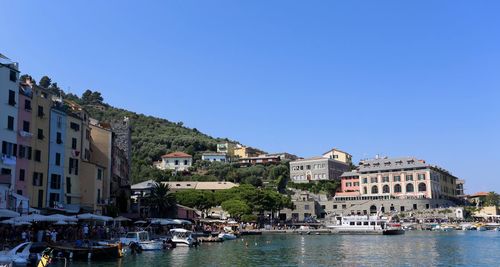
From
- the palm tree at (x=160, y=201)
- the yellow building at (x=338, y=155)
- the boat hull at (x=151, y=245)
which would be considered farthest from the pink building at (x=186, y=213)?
the yellow building at (x=338, y=155)

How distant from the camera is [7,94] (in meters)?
46.5

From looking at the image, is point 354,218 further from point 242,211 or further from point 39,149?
point 39,149

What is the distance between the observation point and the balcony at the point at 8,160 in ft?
148

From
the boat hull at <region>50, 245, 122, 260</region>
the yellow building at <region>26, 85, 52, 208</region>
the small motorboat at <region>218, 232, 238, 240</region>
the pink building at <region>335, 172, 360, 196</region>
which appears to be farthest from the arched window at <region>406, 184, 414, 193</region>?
the boat hull at <region>50, 245, 122, 260</region>

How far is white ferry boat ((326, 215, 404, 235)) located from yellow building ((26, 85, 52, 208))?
209 feet

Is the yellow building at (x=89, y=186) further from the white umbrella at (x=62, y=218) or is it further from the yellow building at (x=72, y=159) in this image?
the white umbrella at (x=62, y=218)

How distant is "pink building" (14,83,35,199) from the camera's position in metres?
47.5

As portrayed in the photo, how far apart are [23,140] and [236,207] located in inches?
2210

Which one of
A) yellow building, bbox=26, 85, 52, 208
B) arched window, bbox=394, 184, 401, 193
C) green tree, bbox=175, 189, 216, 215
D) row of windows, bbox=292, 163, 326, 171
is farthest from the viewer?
row of windows, bbox=292, 163, 326, 171

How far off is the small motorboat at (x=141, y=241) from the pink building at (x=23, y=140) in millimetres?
10671

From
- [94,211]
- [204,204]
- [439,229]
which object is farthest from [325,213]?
[94,211]

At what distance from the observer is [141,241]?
166ft

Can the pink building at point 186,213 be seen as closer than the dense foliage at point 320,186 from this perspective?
Yes

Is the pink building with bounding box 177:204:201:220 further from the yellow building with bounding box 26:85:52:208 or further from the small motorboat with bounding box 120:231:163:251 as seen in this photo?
the yellow building with bounding box 26:85:52:208
